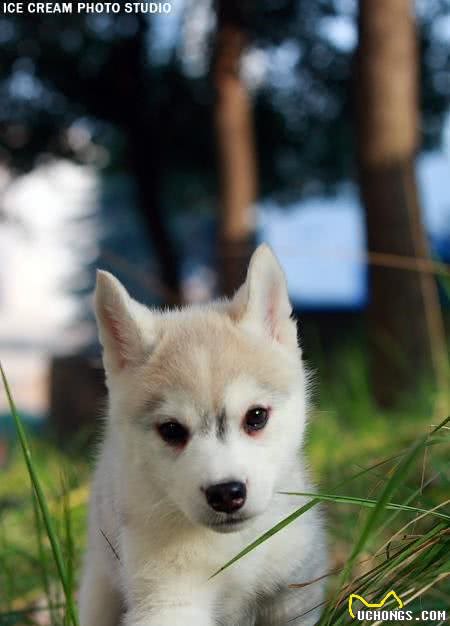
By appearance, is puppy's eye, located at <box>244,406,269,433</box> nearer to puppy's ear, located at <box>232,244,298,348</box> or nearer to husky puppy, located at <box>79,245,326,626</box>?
husky puppy, located at <box>79,245,326,626</box>

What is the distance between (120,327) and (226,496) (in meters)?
0.60

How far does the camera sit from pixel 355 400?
5016 millimetres

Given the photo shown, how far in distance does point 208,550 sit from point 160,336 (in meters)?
0.55

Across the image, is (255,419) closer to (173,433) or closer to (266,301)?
(173,433)

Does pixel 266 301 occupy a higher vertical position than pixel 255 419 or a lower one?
higher

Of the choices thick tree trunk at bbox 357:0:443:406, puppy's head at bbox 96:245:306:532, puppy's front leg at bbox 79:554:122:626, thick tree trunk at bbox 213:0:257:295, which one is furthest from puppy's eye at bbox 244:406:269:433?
thick tree trunk at bbox 213:0:257:295

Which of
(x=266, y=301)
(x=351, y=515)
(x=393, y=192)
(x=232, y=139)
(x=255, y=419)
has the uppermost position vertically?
(x=232, y=139)

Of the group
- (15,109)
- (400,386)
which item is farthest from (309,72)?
(400,386)

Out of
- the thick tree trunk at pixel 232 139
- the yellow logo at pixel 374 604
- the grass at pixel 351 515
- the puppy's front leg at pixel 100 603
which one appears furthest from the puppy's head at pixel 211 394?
the thick tree trunk at pixel 232 139

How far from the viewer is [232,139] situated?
7.52 meters

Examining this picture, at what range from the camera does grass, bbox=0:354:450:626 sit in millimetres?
1672

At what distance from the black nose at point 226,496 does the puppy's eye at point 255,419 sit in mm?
197

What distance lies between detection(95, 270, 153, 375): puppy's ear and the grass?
0.33 m

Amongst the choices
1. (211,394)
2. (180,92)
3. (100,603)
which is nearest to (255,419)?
(211,394)
